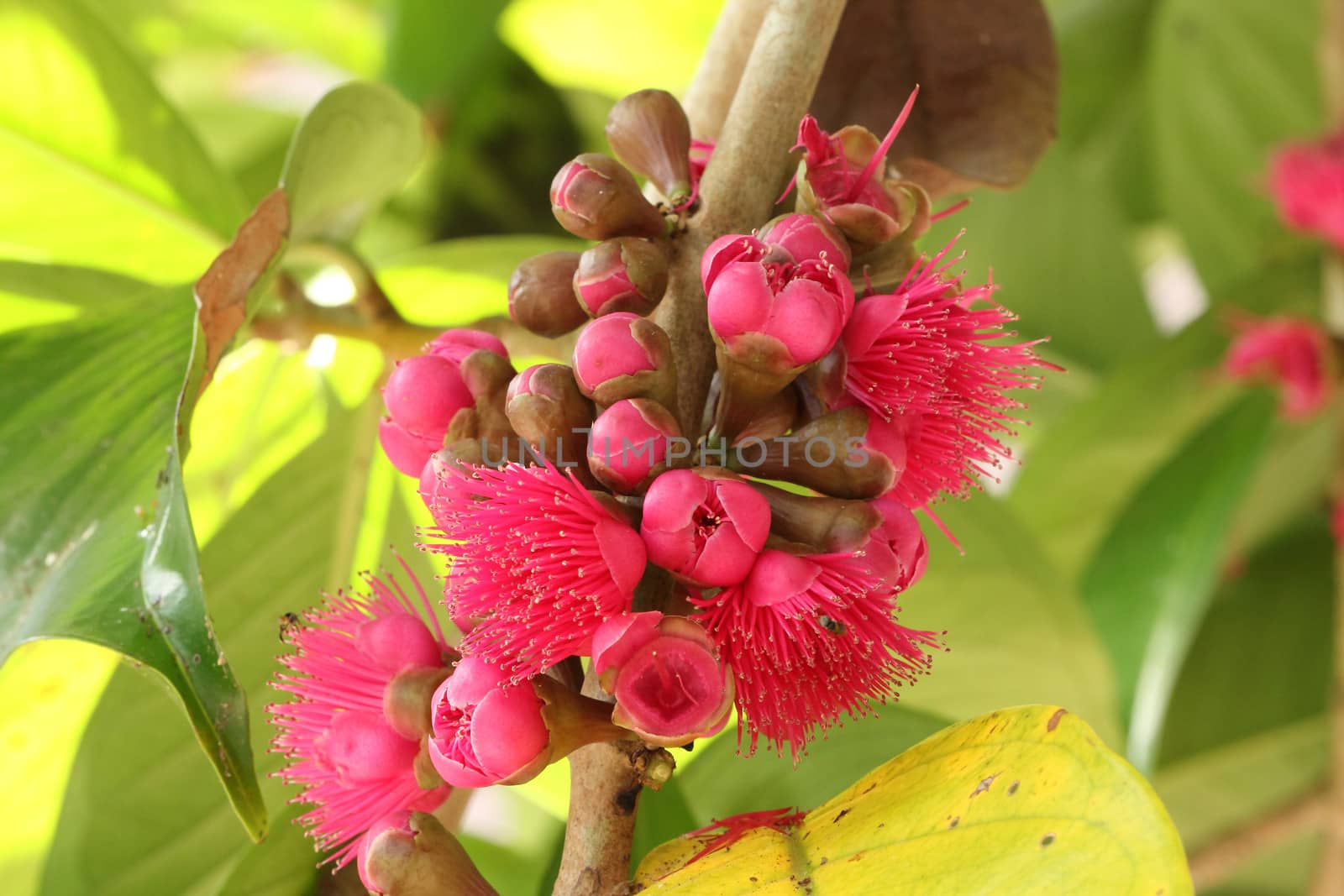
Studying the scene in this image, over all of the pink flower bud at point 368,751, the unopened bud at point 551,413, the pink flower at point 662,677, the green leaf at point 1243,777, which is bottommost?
the green leaf at point 1243,777

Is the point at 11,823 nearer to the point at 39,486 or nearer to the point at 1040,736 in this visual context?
the point at 39,486

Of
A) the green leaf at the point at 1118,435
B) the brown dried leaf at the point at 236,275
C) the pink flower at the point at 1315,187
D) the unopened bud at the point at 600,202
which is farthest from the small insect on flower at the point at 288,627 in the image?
the pink flower at the point at 1315,187

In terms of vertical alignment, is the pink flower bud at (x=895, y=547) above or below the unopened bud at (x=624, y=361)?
below

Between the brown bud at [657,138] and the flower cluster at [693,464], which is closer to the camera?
the flower cluster at [693,464]

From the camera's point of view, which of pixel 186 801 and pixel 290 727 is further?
pixel 186 801

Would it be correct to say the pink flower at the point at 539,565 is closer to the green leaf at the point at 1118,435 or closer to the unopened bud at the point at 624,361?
the unopened bud at the point at 624,361

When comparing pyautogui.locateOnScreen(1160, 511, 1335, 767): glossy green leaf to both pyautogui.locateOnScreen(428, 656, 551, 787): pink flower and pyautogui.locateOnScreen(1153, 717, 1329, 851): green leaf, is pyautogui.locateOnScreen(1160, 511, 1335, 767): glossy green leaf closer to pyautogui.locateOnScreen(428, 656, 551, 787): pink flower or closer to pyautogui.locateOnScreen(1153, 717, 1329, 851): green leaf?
pyautogui.locateOnScreen(1153, 717, 1329, 851): green leaf

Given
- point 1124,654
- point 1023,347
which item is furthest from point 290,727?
point 1124,654
